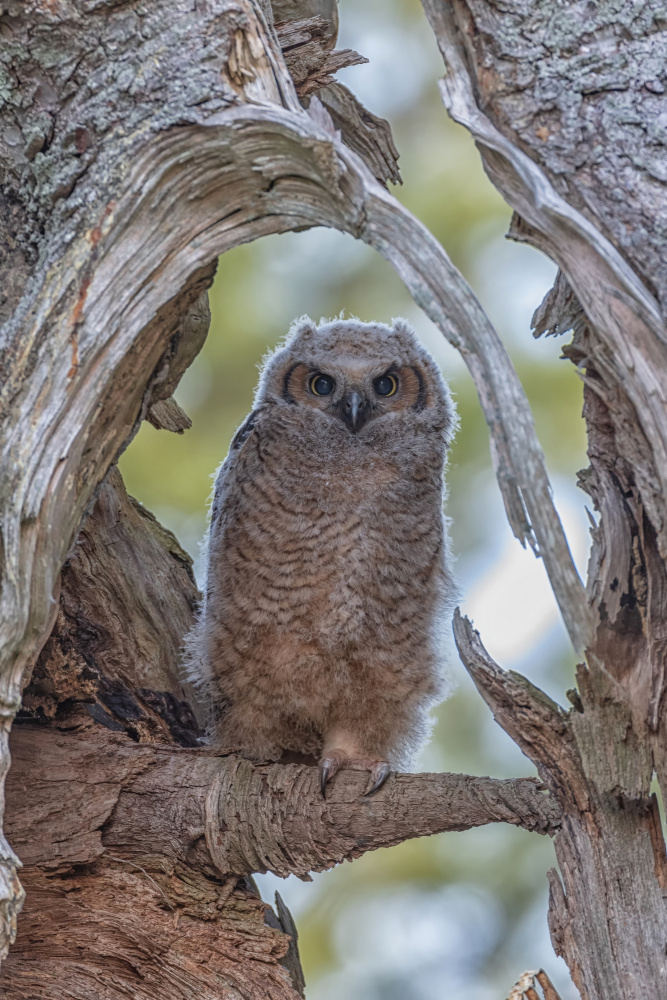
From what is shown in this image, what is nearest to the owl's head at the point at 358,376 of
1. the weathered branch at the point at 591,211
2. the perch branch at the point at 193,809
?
the perch branch at the point at 193,809

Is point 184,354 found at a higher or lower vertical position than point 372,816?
higher

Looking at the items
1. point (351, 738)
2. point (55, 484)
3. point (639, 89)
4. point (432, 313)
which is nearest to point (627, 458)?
point (432, 313)

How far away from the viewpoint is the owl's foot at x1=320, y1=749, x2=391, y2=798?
2.39 m

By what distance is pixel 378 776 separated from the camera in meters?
2.43

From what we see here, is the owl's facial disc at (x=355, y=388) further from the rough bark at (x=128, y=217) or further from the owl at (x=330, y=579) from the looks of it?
the rough bark at (x=128, y=217)

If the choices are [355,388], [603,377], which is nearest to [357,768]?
[355,388]

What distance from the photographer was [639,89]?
1616 millimetres

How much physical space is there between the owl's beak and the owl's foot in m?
0.99

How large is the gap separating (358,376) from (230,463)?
1.65ft

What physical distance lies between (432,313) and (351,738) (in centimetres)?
164

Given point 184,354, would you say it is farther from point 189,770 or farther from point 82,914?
point 82,914

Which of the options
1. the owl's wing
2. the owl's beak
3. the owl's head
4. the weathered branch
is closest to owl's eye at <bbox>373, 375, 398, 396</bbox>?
the owl's head

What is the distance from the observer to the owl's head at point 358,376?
3.10m

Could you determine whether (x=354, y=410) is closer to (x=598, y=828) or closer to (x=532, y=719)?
(x=532, y=719)
